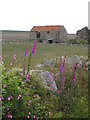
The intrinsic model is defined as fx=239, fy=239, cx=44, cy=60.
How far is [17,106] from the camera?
4543 millimetres

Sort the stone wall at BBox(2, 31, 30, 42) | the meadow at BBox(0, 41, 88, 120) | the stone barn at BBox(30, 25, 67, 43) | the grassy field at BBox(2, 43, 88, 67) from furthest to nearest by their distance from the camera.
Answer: the stone barn at BBox(30, 25, 67, 43) < the stone wall at BBox(2, 31, 30, 42) < the grassy field at BBox(2, 43, 88, 67) < the meadow at BBox(0, 41, 88, 120)

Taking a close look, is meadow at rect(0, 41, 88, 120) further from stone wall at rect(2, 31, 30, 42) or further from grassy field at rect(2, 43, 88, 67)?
stone wall at rect(2, 31, 30, 42)

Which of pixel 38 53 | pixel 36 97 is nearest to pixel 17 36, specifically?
pixel 38 53

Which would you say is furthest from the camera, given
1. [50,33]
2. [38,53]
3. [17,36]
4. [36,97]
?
[50,33]

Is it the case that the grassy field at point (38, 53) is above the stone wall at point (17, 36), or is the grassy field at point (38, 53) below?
below

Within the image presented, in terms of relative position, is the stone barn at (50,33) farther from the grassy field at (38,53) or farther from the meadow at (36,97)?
the meadow at (36,97)

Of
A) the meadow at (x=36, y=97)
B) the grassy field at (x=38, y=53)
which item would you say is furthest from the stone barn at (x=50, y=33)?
the meadow at (x=36, y=97)

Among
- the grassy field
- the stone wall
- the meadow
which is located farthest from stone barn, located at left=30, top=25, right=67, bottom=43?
the meadow

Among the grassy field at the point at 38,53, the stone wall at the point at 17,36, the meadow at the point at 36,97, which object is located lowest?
the meadow at the point at 36,97

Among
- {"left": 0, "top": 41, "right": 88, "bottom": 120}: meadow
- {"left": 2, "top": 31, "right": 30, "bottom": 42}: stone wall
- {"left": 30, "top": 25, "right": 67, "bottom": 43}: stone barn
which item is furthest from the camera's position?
{"left": 30, "top": 25, "right": 67, "bottom": 43}: stone barn

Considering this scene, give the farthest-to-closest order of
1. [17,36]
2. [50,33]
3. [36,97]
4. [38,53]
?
[50,33] → [17,36] → [38,53] → [36,97]

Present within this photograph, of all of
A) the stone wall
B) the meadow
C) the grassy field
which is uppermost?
the stone wall

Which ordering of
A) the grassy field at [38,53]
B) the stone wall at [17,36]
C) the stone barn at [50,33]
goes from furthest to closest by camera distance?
1. the stone barn at [50,33]
2. the stone wall at [17,36]
3. the grassy field at [38,53]

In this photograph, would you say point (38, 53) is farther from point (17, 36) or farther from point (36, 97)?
point (17, 36)
